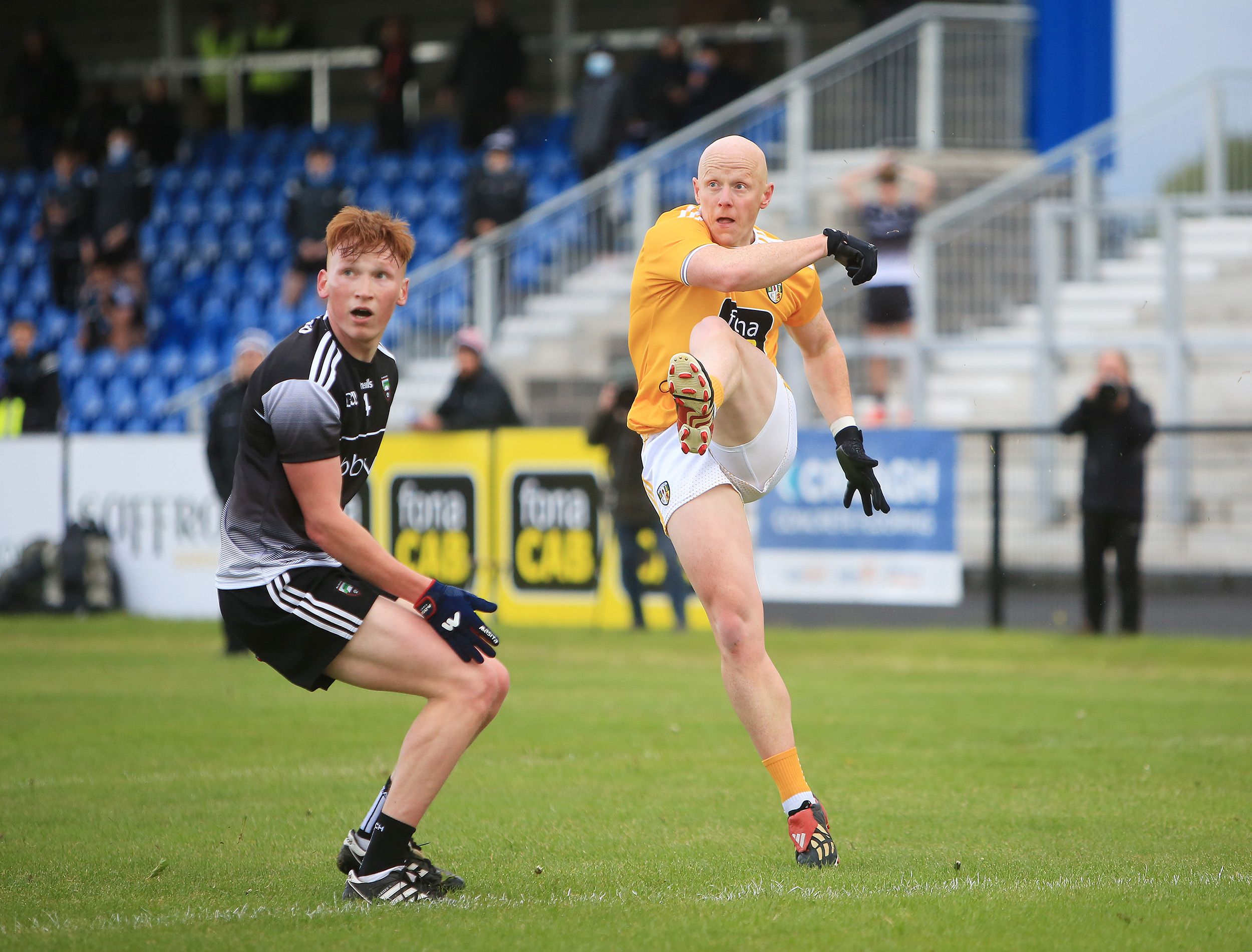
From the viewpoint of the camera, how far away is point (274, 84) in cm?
2516

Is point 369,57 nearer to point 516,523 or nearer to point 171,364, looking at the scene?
point 171,364

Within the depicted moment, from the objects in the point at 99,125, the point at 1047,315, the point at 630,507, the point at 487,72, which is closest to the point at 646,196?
the point at 487,72

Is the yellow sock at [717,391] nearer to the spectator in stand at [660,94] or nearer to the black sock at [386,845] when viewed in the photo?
the black sock at [386,845]

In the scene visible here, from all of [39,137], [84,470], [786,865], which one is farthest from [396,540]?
[39,137]

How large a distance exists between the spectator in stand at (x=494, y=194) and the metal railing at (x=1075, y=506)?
24.6 ft

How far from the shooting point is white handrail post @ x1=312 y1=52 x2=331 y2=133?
2495cm

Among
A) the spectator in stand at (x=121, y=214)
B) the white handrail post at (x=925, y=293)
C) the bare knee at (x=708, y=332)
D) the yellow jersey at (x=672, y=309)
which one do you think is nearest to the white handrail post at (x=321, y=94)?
the spectator in stand at (x=121, y=214)

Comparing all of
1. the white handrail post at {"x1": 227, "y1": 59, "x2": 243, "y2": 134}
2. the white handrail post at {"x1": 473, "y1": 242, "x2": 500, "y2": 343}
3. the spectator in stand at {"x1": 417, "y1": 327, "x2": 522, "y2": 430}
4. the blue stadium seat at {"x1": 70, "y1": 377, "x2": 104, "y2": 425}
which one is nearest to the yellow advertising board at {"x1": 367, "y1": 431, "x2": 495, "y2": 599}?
the spectator in stand at {"x1": 417, "y1": 327, "x2": 522, "y2": 430}

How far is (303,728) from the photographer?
29.9ft

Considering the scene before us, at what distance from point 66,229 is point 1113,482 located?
16.4 meters

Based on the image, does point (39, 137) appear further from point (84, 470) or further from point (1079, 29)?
point (1079, 29)

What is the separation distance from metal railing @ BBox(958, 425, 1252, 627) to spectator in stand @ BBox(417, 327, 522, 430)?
440 centimetres

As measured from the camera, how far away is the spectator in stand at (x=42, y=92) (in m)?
25.8

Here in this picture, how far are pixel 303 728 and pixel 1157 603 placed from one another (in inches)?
302
